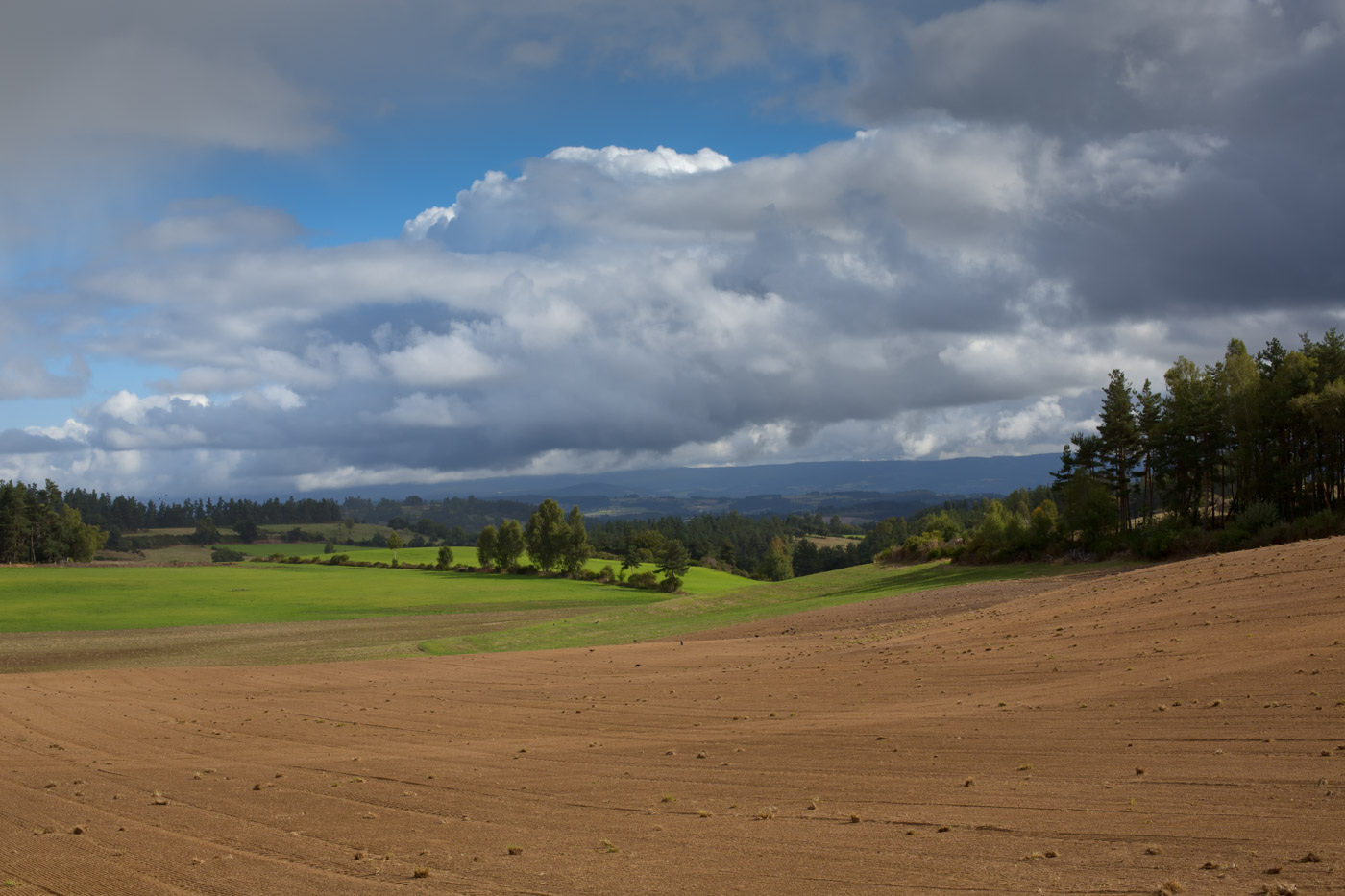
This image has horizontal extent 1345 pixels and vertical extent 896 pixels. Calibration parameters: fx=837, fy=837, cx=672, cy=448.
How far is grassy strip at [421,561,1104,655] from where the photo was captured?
Answer: 157ft

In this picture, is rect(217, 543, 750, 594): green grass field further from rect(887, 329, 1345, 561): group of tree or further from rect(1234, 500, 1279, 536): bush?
rect(1234, 500, 1279, 536): bush

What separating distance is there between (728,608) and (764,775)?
47679mm

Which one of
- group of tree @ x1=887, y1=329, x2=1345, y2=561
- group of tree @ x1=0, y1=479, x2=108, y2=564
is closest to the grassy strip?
group of tree @ x1=887, y1=329, x2=1345, y2=561

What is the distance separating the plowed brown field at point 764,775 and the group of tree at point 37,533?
120493mm

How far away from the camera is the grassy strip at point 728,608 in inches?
1884

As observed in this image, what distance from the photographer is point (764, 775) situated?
605 inches

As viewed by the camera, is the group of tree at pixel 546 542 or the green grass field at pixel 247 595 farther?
the group of tree at pixel 546 542

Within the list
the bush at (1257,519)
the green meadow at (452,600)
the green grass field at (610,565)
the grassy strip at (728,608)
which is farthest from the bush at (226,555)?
the bush at (1257,519)

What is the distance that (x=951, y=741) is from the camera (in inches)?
651

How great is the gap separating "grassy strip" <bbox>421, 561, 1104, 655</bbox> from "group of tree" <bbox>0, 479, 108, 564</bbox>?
359ft

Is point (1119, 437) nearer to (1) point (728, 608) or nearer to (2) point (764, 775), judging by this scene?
(1) point (728, 608)

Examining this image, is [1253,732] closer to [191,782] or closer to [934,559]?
[191,782]

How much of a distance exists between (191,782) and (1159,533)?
205 feet

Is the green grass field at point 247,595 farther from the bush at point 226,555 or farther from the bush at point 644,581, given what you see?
the bush at point 226,555
